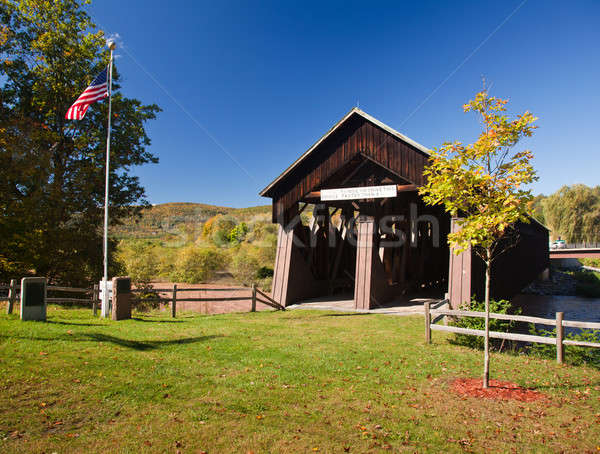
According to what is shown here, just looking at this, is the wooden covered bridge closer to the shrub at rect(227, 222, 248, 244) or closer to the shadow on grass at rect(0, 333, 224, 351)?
the shadow on grass at rect(0, 333, 224, 351)

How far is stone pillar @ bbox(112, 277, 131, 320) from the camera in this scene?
10930mm

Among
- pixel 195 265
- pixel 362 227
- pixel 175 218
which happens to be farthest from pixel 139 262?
pixel 175 218

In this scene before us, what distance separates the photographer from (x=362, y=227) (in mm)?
14852

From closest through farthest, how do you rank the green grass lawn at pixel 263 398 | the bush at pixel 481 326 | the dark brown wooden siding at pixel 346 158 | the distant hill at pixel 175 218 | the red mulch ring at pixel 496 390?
the green grass lawn at pixel 263 398, the red mulch ring at pixel 496 390, the bush at pixel 481 326, the dark brown wooden siding at pixel 346 158, the distant hill at pixel 175 218

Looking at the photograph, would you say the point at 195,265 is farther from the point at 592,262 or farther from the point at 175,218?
the point at 592,262

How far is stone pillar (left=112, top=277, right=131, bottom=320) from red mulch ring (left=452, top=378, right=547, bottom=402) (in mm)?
9409

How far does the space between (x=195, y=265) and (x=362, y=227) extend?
892 inches

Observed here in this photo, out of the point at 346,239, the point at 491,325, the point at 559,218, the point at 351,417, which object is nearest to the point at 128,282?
the point at 351,417

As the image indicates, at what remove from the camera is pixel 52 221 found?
17.8m

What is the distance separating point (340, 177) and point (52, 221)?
14194 mm

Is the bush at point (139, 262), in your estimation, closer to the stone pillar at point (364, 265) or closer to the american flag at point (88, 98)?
the american flag at point (88, 98)

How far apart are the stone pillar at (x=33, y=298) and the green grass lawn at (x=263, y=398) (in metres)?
0.56

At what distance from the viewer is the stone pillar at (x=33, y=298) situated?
900cm

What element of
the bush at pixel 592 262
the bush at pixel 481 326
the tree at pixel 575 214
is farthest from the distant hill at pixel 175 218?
the bush at pixel 481 326
